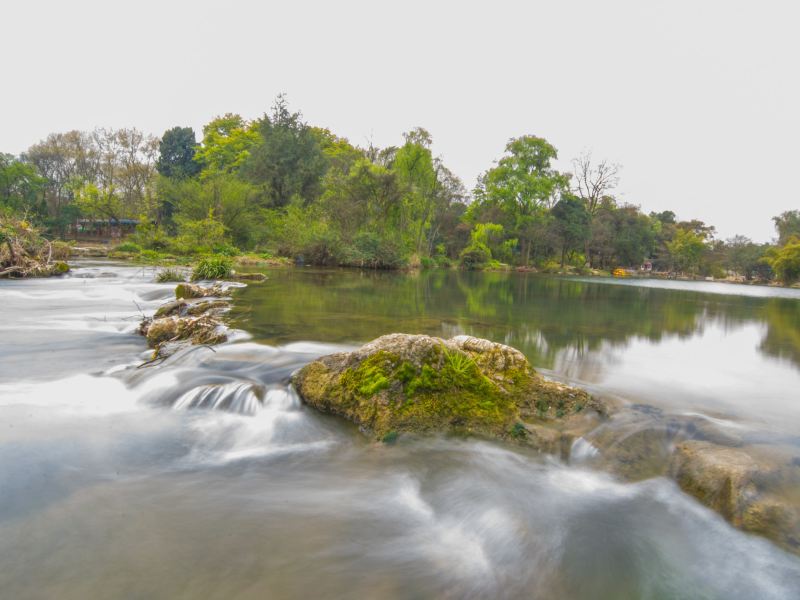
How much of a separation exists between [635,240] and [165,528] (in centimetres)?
6850

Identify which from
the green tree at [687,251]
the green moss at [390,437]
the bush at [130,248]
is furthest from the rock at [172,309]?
the green tree at [687,251]

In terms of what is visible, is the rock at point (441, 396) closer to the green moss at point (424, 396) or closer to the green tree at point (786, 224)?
the green moss at point (424, 396)

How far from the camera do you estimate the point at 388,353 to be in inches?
197

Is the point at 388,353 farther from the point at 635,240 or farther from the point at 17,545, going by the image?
the point at 635,240

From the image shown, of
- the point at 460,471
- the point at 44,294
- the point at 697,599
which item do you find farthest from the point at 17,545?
the point at 44,294

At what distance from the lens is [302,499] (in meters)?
3.59

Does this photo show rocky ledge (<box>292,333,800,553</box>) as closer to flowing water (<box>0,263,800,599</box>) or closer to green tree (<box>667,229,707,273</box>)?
flowing water (<box>0,263,800,599</box>)

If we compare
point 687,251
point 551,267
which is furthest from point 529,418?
point 687,251

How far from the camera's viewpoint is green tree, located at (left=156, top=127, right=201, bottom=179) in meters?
61.7

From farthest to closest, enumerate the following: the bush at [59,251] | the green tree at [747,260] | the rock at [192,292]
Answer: the green tree at [747,260], the bush at [59,251], the rock at [192,292]

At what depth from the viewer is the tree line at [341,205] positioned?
34.3 m

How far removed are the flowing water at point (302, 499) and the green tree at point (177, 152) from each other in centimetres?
6273

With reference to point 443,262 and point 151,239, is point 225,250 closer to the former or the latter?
point 151,239

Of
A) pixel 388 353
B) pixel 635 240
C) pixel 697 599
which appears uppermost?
pixel 635 240
